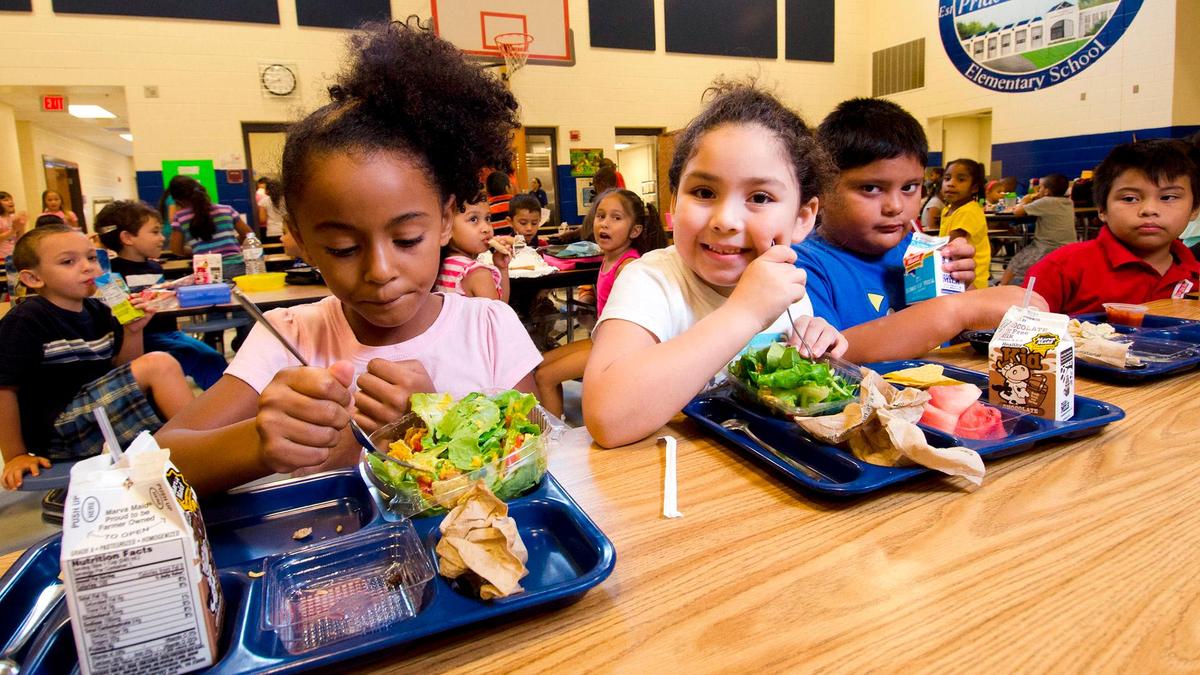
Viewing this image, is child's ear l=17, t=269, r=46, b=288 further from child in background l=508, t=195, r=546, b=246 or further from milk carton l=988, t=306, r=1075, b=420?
child in background l=508, t=195, r=546, b=246

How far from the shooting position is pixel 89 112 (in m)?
9.89

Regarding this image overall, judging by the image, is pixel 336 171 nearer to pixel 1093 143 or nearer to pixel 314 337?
pixel 314 337

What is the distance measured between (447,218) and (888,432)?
0.81 meters

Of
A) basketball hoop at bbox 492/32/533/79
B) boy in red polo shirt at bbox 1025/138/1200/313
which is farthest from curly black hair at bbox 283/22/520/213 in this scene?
basketball hoop at bbox 492/32/533/79

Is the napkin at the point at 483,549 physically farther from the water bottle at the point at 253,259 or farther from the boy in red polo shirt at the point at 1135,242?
the water bottle at the point at 253,259

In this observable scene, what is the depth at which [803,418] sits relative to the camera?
3.04ft

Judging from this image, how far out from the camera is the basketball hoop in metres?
8.05

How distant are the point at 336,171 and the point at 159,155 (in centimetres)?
819

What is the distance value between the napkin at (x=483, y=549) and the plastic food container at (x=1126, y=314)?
5.65ft

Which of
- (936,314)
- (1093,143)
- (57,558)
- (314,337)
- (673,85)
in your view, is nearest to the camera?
(57,558)

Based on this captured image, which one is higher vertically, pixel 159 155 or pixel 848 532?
pixel 159 155

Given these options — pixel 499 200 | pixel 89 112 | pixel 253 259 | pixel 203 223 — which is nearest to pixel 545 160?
pixel 499 200

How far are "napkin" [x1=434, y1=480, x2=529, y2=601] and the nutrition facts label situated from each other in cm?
20

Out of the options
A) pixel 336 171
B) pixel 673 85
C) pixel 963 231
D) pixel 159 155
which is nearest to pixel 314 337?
pixel 336 171
